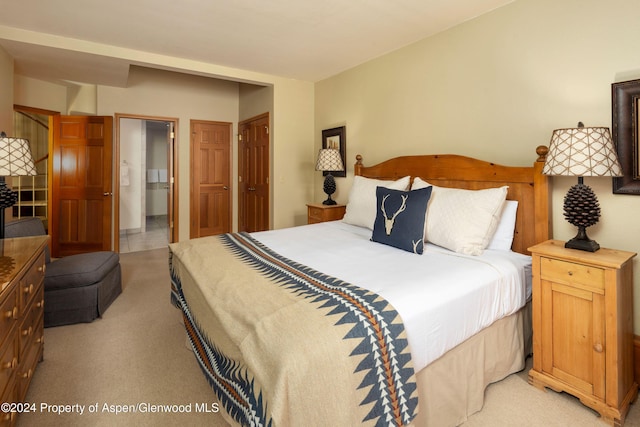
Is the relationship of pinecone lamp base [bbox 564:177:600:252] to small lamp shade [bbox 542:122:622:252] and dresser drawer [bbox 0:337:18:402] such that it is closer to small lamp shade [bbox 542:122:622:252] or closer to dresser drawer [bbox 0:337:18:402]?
small lamp shade [bbox 542:122:622:252]

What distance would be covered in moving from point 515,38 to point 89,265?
3906 millimetres

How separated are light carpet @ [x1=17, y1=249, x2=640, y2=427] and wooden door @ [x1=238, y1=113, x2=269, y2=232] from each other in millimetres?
2620

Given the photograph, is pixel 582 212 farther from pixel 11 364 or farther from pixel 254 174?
pixel 254 174

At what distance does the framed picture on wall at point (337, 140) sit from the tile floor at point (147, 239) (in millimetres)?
3341

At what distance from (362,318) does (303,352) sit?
0.94 feet

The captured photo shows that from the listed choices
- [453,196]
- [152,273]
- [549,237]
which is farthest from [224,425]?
[152,273]

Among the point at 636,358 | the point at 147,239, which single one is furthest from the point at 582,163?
the point at 147,239

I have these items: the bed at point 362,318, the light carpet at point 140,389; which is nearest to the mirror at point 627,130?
the bed at point 362,318

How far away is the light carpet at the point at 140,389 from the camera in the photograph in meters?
1.69

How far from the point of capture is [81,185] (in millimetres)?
4684

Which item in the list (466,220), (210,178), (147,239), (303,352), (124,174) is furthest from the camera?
(124,174)

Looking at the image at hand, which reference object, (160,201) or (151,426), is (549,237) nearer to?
(151,426)

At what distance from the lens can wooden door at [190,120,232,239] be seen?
5574mm

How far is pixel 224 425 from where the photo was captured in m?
1.65
